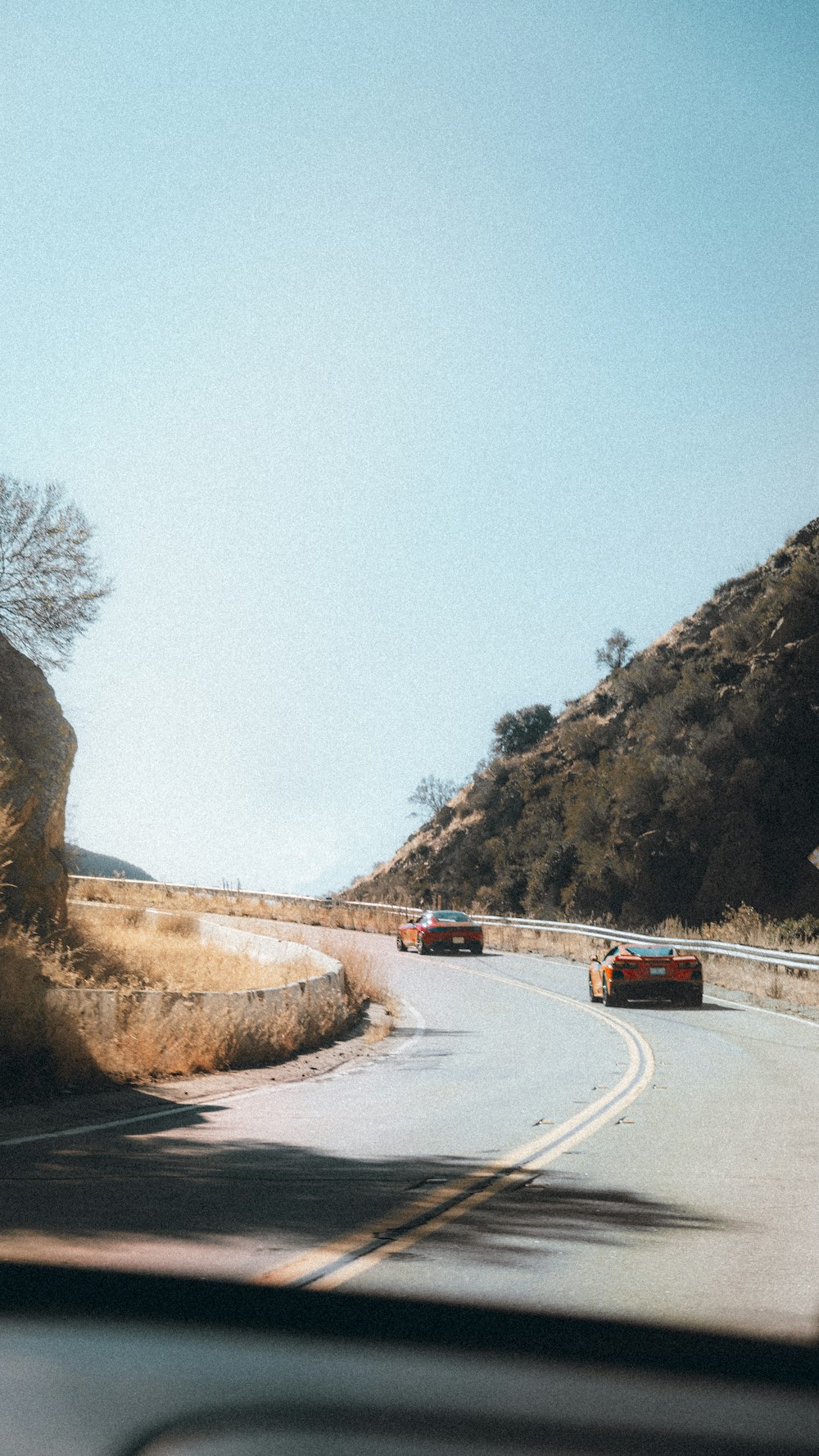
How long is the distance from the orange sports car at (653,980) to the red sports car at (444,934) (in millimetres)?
14759

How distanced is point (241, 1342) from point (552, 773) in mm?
60718

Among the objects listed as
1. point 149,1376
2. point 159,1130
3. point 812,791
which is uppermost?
point 812,791

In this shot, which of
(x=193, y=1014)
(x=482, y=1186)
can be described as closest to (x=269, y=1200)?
(x=482, y=1186)

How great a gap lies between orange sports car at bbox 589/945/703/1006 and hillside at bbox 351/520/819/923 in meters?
21.1

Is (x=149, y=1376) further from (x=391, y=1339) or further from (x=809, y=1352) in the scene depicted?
(x=809, y=1352)

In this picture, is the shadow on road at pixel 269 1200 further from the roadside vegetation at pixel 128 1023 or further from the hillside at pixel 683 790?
the hillside at pixel 683 790

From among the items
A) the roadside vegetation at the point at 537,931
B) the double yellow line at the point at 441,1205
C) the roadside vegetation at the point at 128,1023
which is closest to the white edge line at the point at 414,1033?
the roadside vegetation at the point at 128,1023

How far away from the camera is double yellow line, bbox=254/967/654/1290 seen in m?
4.96

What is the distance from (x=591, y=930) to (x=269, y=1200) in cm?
3194

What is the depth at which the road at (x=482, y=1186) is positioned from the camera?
5000 millimetres

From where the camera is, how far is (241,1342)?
110 inches

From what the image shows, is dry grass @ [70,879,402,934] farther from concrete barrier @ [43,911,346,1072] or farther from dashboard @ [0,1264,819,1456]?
dashboard @ [0,1264,819,1456]

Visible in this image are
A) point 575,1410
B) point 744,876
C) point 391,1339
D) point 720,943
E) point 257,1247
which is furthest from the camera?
point 744,876

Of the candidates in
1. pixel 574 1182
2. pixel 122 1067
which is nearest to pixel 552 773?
pixel 122 1067
